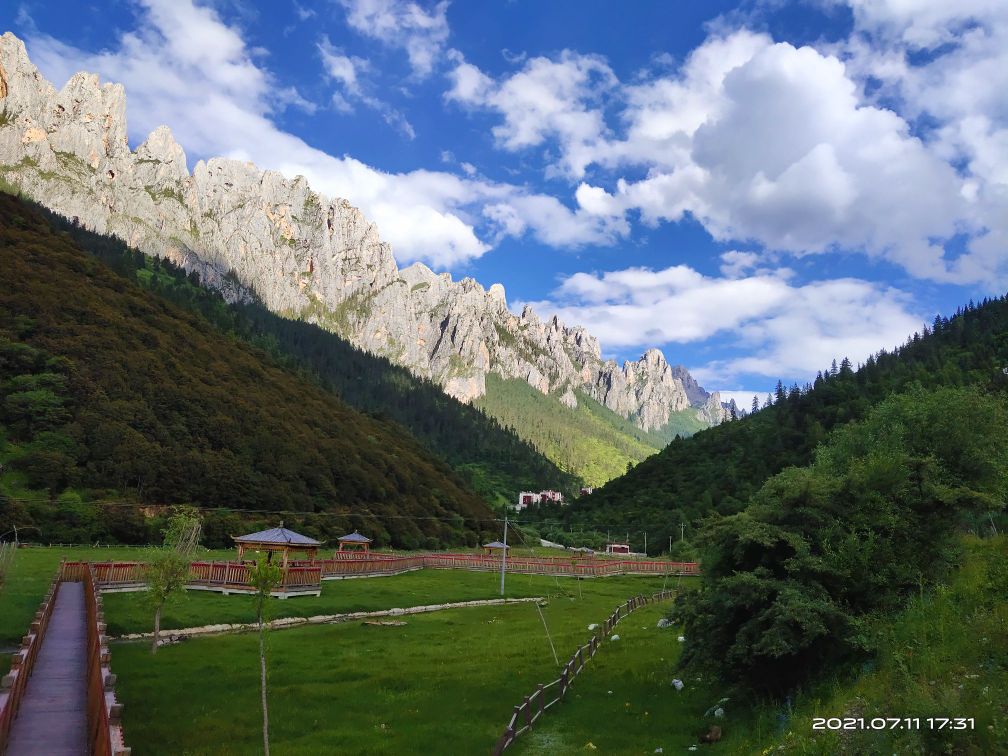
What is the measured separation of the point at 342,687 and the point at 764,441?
121 meters

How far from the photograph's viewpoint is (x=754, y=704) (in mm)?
16203

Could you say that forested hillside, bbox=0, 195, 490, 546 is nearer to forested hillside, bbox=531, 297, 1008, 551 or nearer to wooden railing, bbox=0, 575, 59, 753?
forested hillside, bbox=531, 297, 1008, 551

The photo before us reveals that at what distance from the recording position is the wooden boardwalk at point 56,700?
11.0 metres

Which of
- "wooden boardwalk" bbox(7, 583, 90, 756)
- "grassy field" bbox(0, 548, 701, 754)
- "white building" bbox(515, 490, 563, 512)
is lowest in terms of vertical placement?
"grassy field" bbox(0, 548, 701, 754)

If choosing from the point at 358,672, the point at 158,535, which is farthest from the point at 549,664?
the point at 158,535

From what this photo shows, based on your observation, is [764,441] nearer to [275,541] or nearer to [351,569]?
[351,569]

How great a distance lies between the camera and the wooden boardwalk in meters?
11.0

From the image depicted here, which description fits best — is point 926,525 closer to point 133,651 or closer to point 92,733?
point 92,733

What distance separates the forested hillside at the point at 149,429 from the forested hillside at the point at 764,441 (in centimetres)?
3552

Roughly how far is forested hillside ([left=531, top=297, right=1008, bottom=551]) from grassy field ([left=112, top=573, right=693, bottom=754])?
255 ft

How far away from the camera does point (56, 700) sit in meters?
13.2

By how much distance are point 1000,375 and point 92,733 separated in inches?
5342
